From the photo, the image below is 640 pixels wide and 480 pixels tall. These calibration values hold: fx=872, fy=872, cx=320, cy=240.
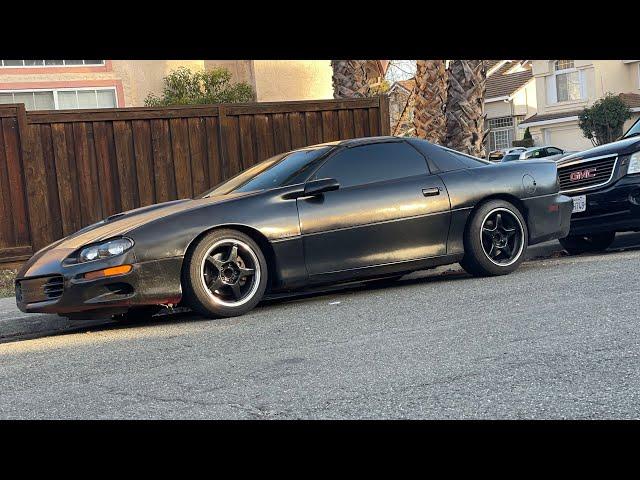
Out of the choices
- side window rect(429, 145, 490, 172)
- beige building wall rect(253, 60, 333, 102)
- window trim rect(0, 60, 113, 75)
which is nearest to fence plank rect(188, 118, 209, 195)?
side window rect(429, 145, 490, 172)

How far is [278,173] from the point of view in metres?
7.68

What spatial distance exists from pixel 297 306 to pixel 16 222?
4587 mm

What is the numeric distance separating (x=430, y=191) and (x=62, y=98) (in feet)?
61.9

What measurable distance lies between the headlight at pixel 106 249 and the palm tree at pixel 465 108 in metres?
8.06

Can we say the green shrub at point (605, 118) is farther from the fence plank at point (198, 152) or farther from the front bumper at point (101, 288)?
the front bumper at point (101, 288)

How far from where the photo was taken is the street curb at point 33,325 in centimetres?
728

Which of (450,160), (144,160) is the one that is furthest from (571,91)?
(450,160)

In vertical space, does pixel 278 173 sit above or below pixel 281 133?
below

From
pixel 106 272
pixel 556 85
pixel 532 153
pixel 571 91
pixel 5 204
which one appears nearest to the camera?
pixel 106 272

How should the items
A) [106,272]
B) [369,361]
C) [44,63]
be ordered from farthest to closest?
[44,63], [106,272], [369,361]

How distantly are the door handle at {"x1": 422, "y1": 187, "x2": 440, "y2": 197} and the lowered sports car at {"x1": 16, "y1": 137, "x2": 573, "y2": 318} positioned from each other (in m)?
0.02

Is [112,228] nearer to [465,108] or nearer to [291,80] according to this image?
[465,108]

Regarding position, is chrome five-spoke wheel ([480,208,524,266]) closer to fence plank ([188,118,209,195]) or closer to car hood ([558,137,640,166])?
car hood ([558,137,640,166])

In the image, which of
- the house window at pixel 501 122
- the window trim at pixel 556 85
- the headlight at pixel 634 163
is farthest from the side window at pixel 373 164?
the house window at pixel 501 122
